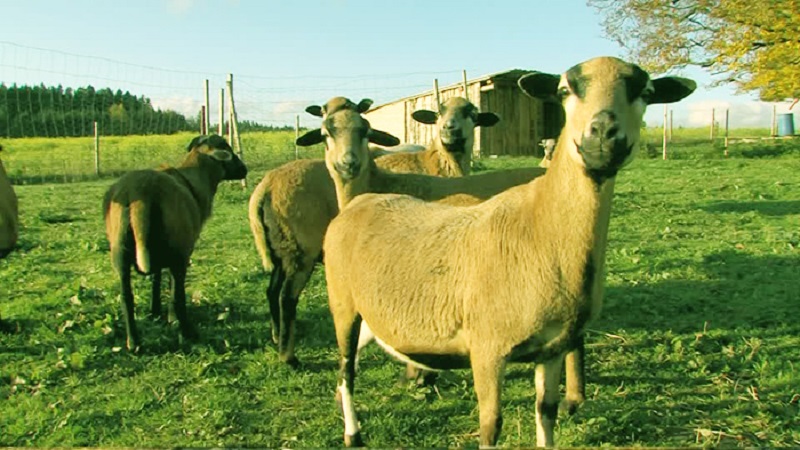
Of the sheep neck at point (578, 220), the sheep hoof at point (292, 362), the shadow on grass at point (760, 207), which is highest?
the sheep neck at point (578, 220)

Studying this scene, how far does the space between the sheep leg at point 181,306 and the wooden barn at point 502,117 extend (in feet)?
64.5

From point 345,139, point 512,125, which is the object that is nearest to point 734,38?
point 512,125

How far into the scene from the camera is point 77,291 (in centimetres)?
808

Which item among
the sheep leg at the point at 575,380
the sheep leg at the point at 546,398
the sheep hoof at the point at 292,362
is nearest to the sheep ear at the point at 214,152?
the sheep hoof at the point at 292,362

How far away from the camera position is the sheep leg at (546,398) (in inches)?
159

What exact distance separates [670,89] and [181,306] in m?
4.74

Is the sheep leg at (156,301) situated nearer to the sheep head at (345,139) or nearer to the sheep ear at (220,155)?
the sheep ear at (220,155)

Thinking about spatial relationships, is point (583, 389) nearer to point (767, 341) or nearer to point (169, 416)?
point (767, 341)

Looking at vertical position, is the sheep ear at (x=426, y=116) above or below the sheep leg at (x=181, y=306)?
above

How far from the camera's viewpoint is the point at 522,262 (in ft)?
12.1

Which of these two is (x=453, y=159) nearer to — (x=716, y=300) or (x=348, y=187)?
(x=348, y=187)

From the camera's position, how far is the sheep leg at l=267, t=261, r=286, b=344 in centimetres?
679

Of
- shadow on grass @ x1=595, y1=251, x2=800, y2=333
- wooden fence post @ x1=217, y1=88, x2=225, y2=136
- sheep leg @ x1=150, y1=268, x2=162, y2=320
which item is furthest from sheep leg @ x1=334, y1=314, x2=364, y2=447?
wooden fence post @ x1=217, y1=88, x2=225, y2=136

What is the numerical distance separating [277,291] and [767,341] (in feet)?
14.7
